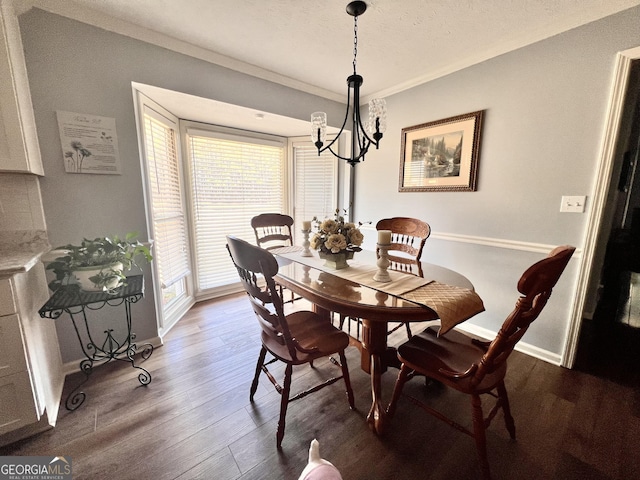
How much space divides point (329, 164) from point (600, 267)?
10.4 ft

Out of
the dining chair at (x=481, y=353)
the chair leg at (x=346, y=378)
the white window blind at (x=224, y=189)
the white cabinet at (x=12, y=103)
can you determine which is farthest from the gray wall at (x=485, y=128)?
the chair leg at (x=346, y=378)

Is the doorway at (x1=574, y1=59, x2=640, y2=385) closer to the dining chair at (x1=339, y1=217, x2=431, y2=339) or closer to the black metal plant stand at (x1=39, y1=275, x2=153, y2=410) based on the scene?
the dining chair at (x1=339, y1=217, x2=431, y2=339)

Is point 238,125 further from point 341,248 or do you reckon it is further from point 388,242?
point 388,242

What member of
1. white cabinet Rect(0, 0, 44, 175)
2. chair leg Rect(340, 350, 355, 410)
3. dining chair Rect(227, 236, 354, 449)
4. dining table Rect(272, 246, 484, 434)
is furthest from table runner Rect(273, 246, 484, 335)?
white cabinet Rect(0, 0, 44, 175)

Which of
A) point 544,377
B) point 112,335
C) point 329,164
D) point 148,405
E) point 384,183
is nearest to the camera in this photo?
point 148,405

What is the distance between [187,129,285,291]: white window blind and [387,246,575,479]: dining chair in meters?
2.64

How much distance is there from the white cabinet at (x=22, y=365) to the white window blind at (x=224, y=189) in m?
1.68

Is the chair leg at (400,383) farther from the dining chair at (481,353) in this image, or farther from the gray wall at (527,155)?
the gray wall at (527,155)

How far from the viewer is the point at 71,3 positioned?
62.3 inches

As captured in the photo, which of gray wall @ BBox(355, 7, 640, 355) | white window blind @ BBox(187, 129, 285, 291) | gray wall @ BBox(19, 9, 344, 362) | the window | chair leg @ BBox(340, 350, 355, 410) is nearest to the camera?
chair leg @ BBox(340, 350, 355, 410)

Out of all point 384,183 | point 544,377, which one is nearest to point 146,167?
point 384,183

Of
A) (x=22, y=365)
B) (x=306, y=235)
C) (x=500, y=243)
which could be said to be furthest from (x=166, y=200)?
(x=500, y=243)

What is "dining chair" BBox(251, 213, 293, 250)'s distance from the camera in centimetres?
243

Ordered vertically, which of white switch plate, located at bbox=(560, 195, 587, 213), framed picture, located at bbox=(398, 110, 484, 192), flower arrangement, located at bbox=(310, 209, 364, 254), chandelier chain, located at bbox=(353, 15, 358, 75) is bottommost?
flower arrangement, located at bbox=(310, 209, 364, 254)
